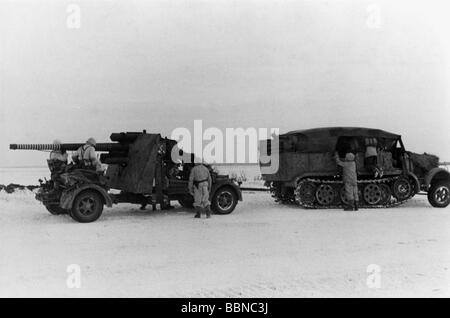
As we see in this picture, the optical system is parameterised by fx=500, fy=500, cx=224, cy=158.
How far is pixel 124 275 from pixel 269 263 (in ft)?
6.80

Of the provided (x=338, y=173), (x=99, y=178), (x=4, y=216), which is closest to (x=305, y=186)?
(x=338, y=173)

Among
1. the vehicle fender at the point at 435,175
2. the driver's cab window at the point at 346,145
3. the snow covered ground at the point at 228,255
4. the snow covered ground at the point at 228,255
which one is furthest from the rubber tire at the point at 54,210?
the vehicle fender at the point at 435,175

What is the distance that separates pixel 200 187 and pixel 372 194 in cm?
561

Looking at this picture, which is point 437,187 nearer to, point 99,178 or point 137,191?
point 137,191

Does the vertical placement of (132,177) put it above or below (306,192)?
above

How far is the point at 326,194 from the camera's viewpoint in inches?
590

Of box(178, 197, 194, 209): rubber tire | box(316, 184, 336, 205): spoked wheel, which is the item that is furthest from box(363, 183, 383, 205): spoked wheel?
box(178, 197, 194, 209): rubber tire

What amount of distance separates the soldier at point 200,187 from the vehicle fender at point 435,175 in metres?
6.94

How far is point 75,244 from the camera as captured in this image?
8742mm

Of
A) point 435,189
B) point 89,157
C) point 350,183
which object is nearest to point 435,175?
point 435,189

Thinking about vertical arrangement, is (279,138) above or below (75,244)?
above

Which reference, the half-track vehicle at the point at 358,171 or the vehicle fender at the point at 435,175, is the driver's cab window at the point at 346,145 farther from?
the vehicle fender at the point at 435,175

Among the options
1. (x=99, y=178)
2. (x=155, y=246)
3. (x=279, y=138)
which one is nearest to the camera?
(x=155, y=246)

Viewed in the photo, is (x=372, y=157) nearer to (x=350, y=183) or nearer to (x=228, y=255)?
(x=350, y=183)
